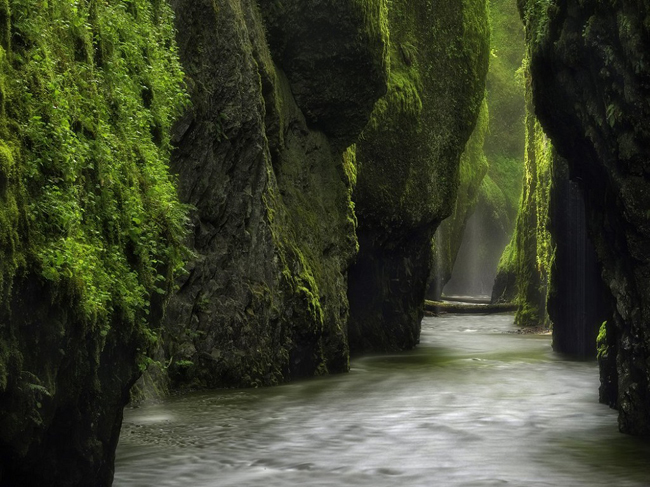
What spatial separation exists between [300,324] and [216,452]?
7013mm

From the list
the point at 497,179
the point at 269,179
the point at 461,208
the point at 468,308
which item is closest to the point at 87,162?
the point at 269,179

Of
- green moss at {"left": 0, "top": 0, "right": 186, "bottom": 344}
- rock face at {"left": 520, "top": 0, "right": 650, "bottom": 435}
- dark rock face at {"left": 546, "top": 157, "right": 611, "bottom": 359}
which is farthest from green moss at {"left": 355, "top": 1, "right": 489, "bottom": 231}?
green moss at {"left": 0, "top": 0, "right": 186, "bottom": 344}

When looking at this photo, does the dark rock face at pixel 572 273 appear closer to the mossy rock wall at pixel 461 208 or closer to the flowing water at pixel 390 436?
the flowing water at pixel 390 436

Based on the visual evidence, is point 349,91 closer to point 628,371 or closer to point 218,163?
point 218,163

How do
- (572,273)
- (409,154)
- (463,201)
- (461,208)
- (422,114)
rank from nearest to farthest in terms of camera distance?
(572,273), (409,154), (422,114), (461,208), (463,201)

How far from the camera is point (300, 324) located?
17.4 m

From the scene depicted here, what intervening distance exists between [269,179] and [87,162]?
30.3 ft

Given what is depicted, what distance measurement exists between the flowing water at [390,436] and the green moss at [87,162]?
2248 millimetres

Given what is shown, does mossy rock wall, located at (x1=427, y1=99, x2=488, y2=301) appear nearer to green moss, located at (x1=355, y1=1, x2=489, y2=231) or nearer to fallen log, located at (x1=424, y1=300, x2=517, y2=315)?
fallen log, located at (x1=424, y1=300, x2=517, y2=315)

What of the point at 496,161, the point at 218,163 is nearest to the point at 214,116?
the point at 218,163

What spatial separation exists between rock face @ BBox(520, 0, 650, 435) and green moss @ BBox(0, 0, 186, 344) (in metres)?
4.90

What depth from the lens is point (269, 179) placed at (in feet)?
55.1

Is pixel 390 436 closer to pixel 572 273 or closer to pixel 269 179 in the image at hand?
pixel 269 179

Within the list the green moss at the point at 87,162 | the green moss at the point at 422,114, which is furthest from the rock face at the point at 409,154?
the green moss at the point at 87,162
